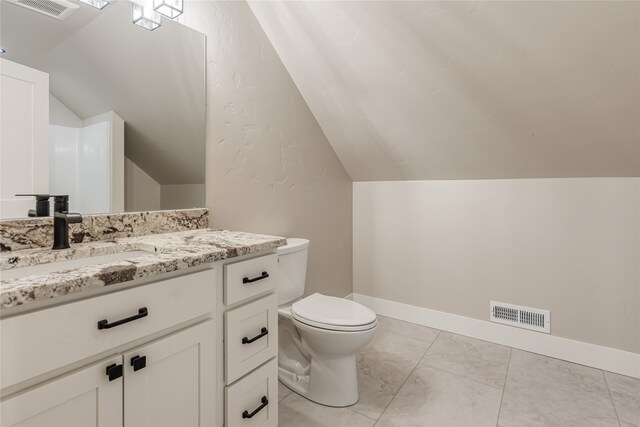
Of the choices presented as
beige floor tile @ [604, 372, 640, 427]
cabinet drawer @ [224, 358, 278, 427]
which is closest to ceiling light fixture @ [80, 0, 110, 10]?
cabinet drawer @ [224, 358, 278, 427]

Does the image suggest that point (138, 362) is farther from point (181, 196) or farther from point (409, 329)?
point (409, 329)

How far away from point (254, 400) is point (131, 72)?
144 centimetres

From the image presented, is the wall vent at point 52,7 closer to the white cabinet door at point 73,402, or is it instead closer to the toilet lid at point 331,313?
the white cabinet door at point 73,402

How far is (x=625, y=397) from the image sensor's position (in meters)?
1.70

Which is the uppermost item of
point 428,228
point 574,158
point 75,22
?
point 75,22

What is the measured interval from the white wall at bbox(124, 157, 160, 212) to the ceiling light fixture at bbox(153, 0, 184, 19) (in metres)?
0.66

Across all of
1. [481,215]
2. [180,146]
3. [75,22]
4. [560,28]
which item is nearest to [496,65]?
[560,28]

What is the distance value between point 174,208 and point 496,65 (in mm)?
1703

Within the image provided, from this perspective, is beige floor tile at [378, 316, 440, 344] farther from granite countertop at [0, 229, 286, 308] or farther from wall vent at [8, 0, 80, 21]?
wall vent at [8, 0, 80, 21]

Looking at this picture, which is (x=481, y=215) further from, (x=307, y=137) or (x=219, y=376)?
(x=219, y=376)

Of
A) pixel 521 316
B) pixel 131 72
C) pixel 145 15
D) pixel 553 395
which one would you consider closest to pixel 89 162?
pixel 131 72

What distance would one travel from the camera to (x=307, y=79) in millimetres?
2137

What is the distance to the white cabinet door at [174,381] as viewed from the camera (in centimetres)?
85

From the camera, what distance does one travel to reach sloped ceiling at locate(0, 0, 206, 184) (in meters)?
1.15
